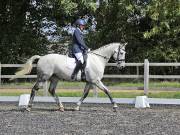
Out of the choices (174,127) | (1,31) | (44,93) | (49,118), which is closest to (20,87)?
(44,93)

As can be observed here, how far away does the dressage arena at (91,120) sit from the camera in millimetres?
11711

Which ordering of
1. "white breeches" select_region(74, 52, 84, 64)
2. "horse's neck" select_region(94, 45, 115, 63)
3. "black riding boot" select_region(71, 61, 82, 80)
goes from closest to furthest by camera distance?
"white breeches" select_region(74, 52, 84, 64)
"black riding boot" select_region(71, 61, 82, 80)
"horse's neck" select_region(94, 45, 115, 63)

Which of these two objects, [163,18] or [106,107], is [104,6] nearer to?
[163,18]

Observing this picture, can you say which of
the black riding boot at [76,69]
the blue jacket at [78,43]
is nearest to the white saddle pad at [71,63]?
the black riding boot at [76,69]

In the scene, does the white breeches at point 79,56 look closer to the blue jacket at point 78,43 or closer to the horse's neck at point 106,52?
the blue jacket at point 78,43

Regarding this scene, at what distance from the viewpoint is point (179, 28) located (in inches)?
1104

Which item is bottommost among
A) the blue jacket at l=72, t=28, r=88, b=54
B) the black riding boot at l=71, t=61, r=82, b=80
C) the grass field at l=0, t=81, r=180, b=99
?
the grass field at l=0, t=81, r=180, b=99

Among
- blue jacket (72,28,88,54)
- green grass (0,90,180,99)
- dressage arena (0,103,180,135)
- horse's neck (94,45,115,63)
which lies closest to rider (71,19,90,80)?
blue jacket (72,28,88,54)

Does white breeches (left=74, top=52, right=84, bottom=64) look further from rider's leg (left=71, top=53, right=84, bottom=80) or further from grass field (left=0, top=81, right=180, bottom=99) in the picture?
grass field (left=0, top=81, right=180, bottom=99)

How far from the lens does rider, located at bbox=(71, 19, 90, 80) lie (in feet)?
53.5

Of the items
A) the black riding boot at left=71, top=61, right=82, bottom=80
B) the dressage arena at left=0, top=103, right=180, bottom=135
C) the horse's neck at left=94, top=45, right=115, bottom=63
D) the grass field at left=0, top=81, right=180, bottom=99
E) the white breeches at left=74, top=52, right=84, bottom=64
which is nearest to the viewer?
the dressage arena at left=0, top=103, right=180, bottom=135

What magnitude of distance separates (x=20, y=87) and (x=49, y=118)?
10070 mm

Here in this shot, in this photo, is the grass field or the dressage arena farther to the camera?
the grass field

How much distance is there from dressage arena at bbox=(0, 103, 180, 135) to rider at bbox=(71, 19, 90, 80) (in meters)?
1.31
